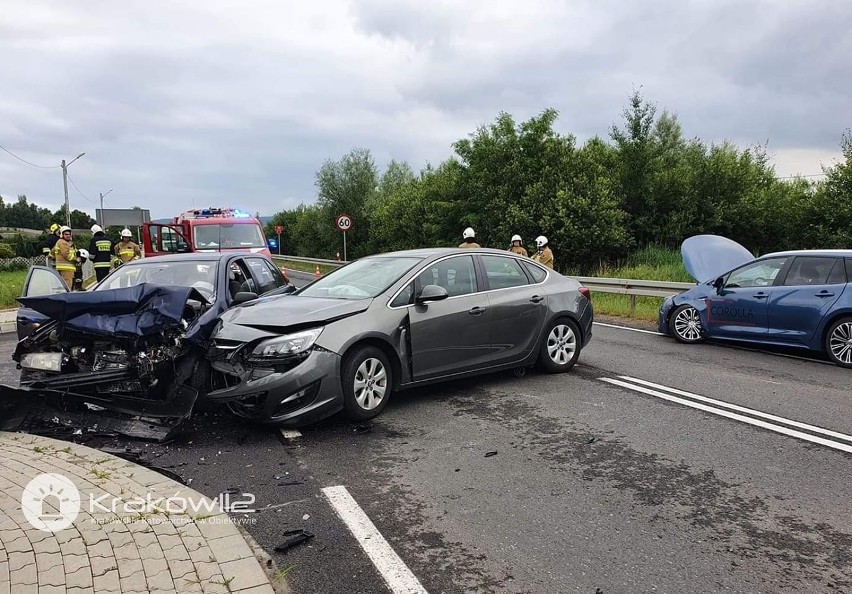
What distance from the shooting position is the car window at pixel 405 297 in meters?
5.84

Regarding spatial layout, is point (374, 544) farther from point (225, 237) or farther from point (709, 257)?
point (225, 237)

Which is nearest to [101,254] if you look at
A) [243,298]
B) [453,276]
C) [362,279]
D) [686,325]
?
[243,298]

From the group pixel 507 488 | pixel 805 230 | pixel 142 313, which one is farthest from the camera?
pixel 805 230

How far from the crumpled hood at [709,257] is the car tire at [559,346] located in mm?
4389

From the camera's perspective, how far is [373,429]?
17.8 ft

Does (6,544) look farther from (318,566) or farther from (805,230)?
(805,230)

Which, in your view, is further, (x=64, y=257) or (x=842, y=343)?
(x=64, y=257)

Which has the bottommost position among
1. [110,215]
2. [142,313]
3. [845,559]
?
[845,559]

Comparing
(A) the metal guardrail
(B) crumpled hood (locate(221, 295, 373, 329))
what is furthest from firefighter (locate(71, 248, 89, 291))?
(A) the metal guardrail

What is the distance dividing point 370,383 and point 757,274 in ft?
22.5

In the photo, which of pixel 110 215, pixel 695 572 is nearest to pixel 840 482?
pixel 695 572

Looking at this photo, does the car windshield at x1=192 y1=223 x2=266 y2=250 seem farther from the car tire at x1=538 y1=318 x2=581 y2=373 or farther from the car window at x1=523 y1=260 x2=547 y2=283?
the car tire at x1=538 y1=318 x2=581 y2=373

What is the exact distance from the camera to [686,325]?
10.1 m

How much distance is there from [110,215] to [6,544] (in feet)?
203
